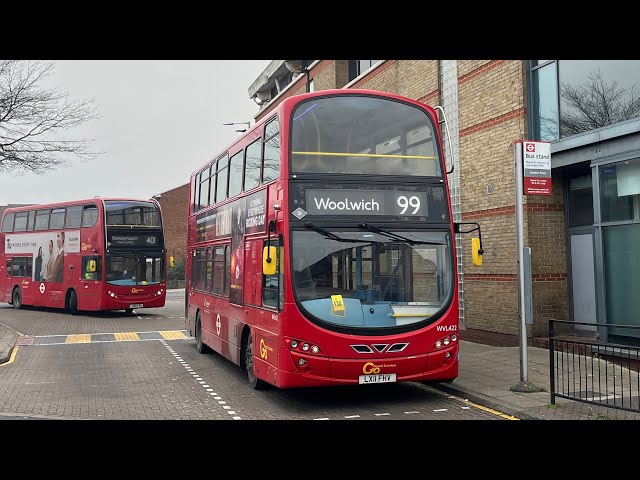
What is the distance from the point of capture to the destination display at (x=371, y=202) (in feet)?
30.0

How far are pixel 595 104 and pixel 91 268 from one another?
60.2 ft

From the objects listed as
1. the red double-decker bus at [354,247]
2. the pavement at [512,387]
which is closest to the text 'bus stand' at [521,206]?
the pavement at [512,387]

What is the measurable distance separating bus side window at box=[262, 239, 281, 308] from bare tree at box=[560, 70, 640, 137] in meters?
6.48

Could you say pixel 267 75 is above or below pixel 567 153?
above

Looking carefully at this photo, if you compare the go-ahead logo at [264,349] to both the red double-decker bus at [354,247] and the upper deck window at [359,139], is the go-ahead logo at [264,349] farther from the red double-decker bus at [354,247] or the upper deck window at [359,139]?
the upper deck window at [359,139]

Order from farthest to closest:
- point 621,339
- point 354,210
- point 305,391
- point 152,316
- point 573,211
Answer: point 152,316 → point 573,211 → point 621,339 → point 305,391 → point 354,210

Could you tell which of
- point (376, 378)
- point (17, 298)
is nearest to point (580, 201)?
point (376, 378)

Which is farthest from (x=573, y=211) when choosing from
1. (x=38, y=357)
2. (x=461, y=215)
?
(x=38, y=357)

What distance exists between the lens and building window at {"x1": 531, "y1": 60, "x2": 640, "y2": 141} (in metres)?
11.8

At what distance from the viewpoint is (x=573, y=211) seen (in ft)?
45.5
